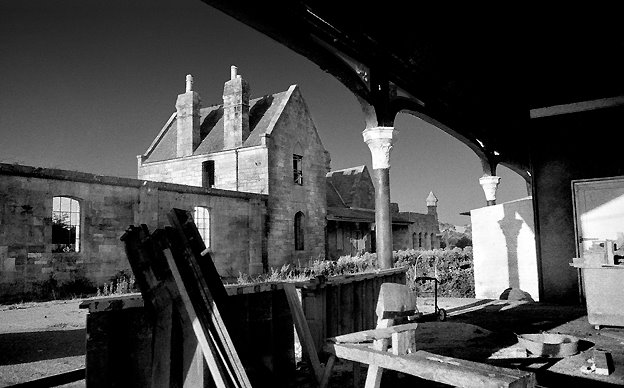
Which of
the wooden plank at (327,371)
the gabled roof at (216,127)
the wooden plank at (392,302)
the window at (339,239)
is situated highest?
the gabled roof at (216,127)

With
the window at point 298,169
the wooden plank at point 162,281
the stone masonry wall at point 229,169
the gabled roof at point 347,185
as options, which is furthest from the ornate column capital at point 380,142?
the gabled roof at point 347,185

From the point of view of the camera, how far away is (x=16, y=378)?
5.68 meters

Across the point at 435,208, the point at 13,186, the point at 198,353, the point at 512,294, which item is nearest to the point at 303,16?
the point at 198,353

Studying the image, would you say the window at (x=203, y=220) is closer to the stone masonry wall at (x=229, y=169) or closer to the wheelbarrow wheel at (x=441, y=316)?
the stone masonry wall at (x=229, y=169)

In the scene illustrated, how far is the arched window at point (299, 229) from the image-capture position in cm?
2466

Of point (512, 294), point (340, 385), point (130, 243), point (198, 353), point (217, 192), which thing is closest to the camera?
point (198, 353)

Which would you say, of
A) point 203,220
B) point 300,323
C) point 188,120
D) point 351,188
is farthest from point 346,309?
point 351,188

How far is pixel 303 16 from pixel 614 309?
6126mm

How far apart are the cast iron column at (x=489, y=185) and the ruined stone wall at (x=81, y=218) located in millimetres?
10654

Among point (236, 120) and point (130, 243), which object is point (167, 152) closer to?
point (236, 120)

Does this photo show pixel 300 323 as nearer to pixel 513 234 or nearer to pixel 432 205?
pixel 513 234

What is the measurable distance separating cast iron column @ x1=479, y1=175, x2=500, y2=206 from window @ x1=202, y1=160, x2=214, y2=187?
15512mm

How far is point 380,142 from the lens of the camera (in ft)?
27.2

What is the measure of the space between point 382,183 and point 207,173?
62.2 ft
